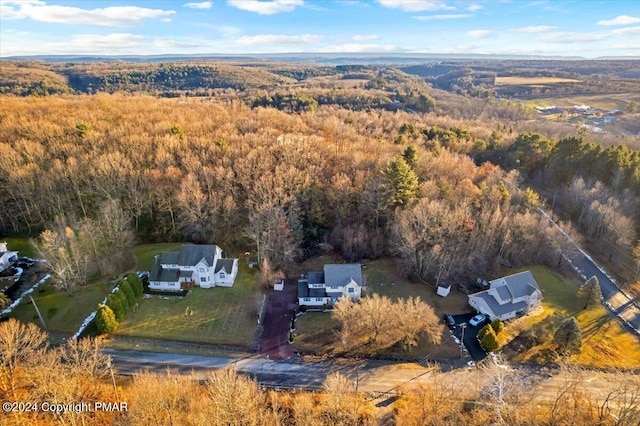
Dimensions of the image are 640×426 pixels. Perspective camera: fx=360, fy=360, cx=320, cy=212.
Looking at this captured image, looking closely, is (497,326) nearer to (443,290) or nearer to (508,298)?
(508,298)

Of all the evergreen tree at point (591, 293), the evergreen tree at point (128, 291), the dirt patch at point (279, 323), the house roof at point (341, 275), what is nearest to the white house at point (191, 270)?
the evergreen tree at point (128, 291)

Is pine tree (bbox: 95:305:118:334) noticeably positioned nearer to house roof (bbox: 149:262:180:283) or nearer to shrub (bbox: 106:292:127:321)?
shrub (bbox: 106:292:127:321)

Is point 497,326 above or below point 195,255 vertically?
below

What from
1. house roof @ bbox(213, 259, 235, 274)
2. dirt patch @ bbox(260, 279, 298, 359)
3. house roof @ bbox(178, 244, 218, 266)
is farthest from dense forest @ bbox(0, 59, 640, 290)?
house roof @ bbox(178, 244, 218, 266)

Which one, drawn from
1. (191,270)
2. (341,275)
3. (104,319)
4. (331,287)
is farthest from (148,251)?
(341,275)

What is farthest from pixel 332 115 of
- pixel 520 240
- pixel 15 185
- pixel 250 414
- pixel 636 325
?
pixel 250 414

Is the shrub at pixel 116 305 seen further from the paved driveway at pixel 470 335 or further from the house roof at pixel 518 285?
the house roof at pixel 518 285
